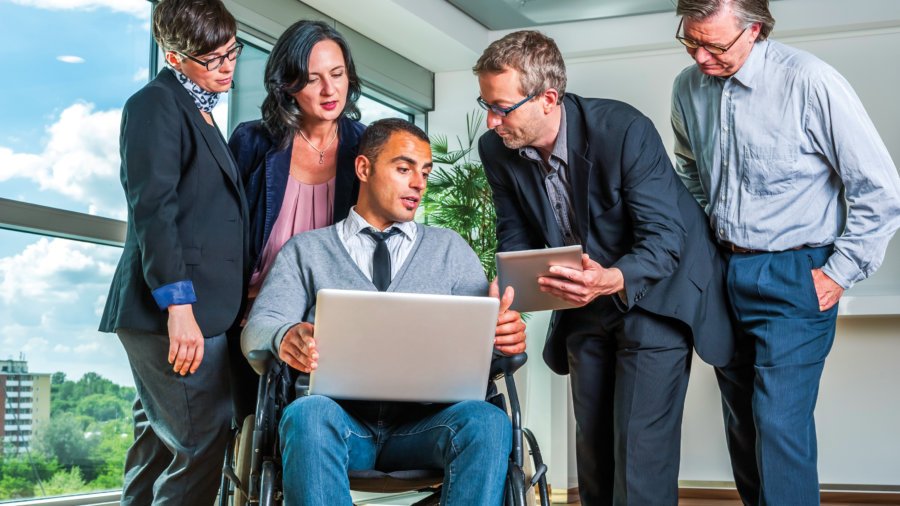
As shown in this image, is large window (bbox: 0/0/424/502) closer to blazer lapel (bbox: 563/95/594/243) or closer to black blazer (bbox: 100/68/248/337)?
black blazer (bbox: 100/68/248/337)

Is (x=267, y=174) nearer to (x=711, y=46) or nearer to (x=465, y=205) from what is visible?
(x=711, y=46)

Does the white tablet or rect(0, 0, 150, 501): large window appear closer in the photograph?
the white tablet

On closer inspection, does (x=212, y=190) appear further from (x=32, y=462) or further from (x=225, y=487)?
(x=32, y=462)

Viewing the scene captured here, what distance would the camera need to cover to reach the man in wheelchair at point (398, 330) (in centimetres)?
196

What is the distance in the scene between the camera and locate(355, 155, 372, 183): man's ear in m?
2.50

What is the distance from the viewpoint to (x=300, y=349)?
6.58 feet

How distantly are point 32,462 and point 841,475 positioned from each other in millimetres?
4205

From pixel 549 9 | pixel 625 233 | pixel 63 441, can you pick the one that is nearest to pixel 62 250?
pixel 63 441

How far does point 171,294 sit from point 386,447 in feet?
1.96

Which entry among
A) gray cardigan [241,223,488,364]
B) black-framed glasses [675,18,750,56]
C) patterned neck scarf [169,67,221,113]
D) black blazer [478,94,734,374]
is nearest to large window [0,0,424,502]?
patterned neck scarf [169,67,221,113]

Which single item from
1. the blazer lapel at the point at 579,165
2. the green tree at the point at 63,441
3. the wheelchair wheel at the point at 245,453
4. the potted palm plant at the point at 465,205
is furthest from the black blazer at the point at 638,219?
the potted palm plant at the point at 465,205

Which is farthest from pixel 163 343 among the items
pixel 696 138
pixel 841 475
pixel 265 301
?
pixel 841 475

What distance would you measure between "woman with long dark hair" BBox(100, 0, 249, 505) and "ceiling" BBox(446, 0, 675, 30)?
11.7ft

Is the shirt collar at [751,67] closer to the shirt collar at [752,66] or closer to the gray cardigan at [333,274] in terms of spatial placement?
the shirt collar at [752,66]
